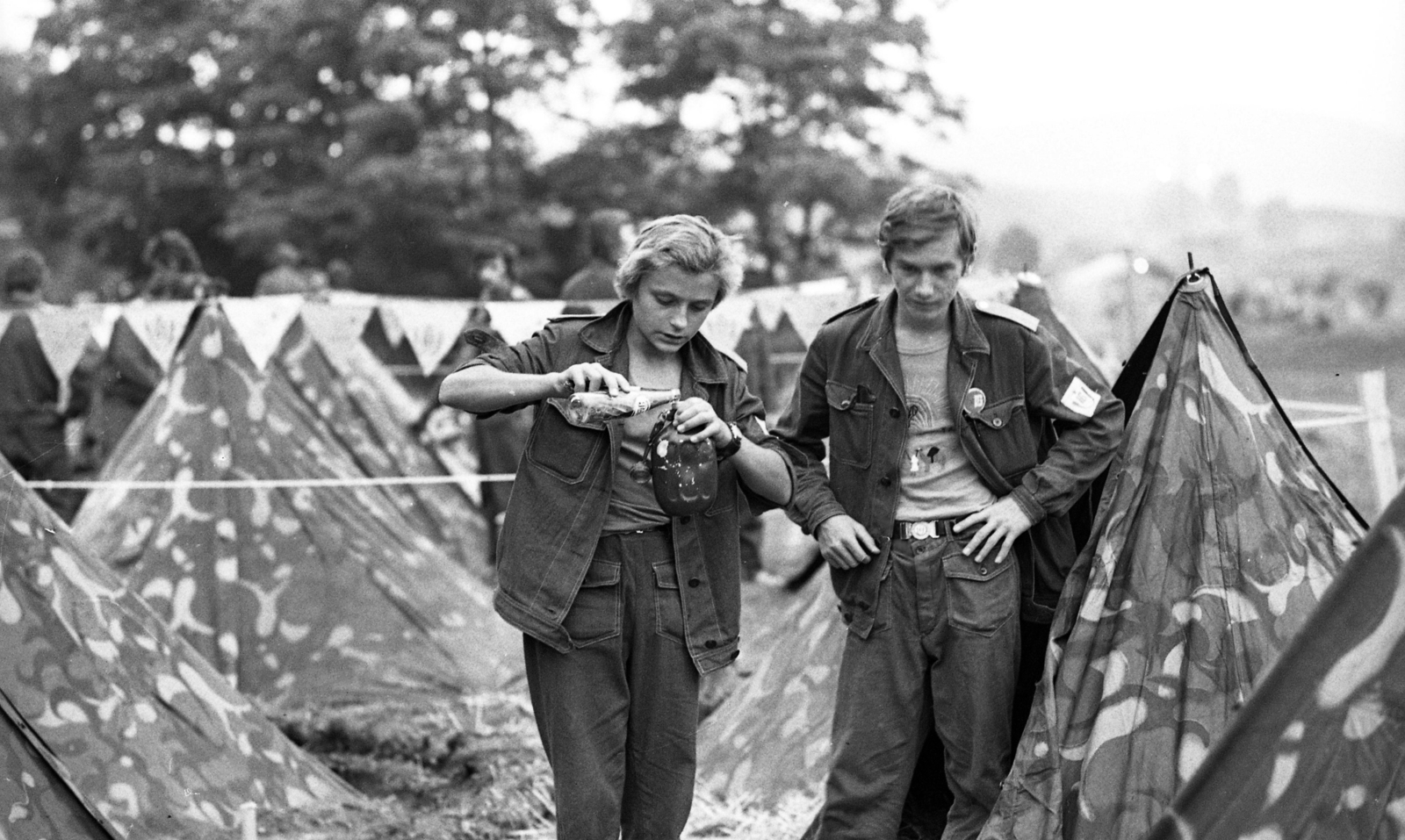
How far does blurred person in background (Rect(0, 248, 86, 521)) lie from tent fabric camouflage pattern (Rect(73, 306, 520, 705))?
120 cm

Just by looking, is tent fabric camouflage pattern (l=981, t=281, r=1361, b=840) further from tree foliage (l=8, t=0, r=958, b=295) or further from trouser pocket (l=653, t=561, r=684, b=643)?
tree foliage (l=8, t=0, r=958, b=295)

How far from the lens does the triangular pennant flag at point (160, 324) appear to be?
23.1 ft

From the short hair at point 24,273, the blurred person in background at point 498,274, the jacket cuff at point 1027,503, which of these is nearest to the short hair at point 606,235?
the blurred person in background at point 498,274

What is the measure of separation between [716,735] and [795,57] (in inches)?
536

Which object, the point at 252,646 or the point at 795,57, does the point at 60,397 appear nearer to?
the point at 252,646

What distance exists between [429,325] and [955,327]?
432cm

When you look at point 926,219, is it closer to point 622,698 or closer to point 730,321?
point 622,698

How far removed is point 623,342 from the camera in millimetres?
3273

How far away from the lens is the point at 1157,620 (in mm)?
3365

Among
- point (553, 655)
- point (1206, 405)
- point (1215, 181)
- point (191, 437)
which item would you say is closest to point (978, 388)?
point (1206, 405)

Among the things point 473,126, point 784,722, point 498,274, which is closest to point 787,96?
point 473,126

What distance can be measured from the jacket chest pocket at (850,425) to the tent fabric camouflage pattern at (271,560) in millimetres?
3259

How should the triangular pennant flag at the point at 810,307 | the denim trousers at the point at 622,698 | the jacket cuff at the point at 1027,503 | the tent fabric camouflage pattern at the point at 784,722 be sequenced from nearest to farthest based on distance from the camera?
the denim trousers at the point at 622,698
the jacket cuff at the point at 1027,503
the tent fabric camouflage pattern at the point at 784,722
the triangular pennant flag at the point at 810,307

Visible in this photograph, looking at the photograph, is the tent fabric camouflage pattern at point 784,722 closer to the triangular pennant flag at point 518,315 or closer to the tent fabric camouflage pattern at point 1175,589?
the tent fabric camouflage pattern at point 1175,589
